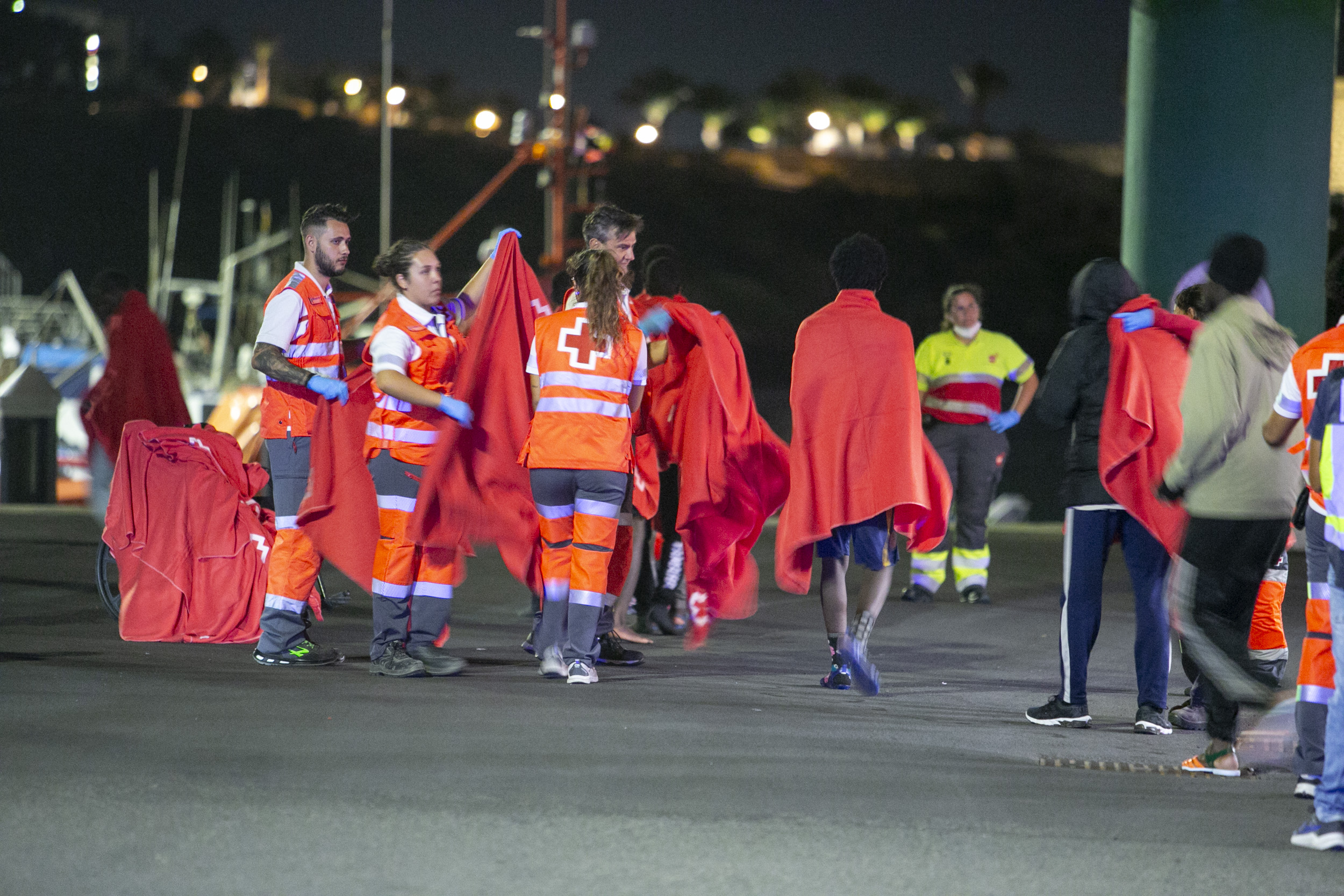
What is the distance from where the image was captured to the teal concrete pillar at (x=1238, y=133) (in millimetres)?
13898

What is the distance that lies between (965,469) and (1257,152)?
586cm

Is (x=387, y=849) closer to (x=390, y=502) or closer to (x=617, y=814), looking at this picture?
(x=617, y=814)

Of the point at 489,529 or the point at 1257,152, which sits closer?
Answer: the point at 489,529

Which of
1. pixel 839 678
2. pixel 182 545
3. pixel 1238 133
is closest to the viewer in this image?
pixel 839 678

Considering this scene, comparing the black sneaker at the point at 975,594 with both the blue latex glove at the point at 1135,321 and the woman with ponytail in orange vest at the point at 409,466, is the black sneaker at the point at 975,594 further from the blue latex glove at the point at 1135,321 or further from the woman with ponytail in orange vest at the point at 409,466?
the woman with ponytail in orange vest at the point at 409,466

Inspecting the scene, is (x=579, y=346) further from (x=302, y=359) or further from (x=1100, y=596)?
(x=1100, y=596)

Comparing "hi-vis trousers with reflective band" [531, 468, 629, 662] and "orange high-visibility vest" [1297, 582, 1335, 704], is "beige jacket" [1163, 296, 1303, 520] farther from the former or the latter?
"hi-vis trousers with reflective band" [531, 468, 629, 662]

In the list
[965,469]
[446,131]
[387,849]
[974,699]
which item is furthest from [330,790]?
[446,131]

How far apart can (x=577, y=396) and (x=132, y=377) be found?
162 inches

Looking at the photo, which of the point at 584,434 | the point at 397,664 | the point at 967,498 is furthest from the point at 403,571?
the point at 967,498

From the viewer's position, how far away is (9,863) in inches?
159

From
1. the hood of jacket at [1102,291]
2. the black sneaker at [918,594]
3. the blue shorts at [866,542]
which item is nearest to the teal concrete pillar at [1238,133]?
the black sneaker at [918,594]

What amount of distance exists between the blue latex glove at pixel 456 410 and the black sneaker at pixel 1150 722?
121 inches

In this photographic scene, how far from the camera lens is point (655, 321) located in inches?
299
